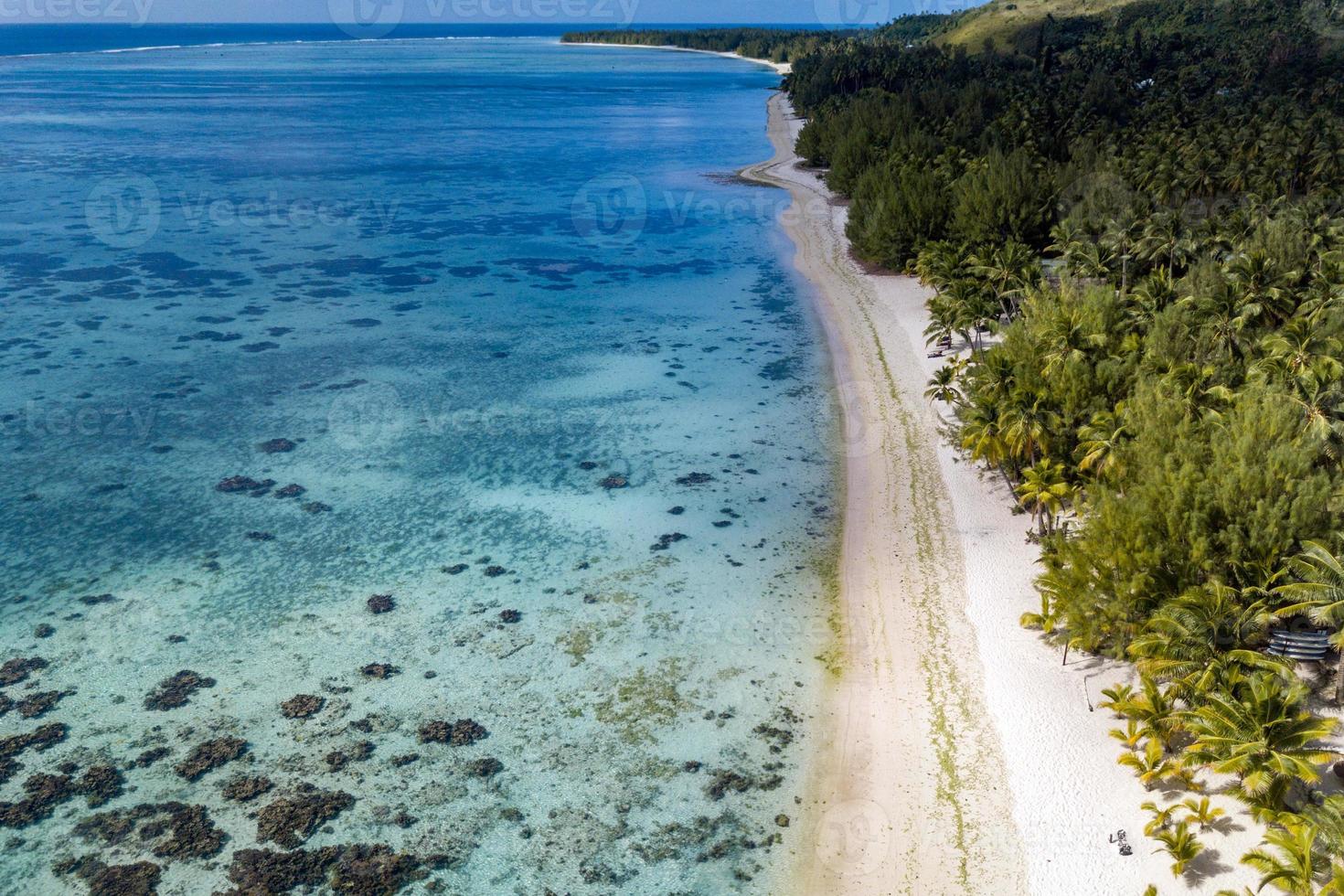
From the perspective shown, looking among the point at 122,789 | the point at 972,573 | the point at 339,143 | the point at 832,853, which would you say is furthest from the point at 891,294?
the point at 339,143

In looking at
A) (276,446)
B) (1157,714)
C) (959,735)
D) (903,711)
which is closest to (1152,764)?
(1157,714)

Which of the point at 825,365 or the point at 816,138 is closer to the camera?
the point at 825,365

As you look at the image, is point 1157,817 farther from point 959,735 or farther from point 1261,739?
point 959,735

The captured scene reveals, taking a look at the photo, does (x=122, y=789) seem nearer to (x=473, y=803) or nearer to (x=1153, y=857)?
(x=473, y=803)

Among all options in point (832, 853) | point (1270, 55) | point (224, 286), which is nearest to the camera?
point (832, 853)

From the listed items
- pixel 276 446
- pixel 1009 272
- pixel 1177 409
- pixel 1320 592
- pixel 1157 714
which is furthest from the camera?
pixel 1009 272

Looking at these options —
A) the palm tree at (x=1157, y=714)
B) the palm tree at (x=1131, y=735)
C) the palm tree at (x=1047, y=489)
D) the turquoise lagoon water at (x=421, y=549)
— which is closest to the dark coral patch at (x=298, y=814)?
the turquoise lagoon water at (x=421, y=549)

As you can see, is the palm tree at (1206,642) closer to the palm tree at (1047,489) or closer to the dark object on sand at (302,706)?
the palm tree at (1047,489)
